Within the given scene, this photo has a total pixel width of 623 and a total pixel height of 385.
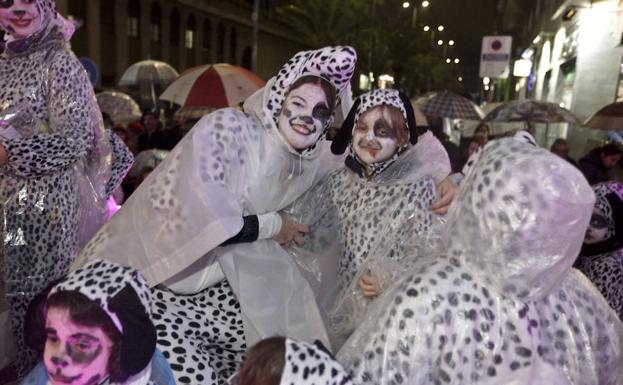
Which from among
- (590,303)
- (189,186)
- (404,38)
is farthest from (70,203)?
(404,38)

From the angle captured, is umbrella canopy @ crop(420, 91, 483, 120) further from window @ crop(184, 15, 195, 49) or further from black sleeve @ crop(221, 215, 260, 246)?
window @ crop(184, 15, 195, 49)

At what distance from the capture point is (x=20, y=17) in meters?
2.61

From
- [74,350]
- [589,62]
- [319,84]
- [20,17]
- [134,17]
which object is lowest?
[74,350]

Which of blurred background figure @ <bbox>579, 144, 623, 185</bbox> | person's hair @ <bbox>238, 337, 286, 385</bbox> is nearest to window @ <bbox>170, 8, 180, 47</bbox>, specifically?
blurred background figure @ <bbox>579, 144, 623, 185</bbox>

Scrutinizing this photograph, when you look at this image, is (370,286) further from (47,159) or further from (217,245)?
(47,159)

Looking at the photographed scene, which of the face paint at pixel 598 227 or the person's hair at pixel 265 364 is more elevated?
the person's hair at pixel 265 364

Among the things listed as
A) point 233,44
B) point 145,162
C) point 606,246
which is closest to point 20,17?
point 606,246

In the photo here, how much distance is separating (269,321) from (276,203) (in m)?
0.52

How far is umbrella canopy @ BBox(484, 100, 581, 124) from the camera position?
367 inches

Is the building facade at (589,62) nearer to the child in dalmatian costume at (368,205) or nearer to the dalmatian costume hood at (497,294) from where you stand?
the child in dalmatian costume at (368,205)

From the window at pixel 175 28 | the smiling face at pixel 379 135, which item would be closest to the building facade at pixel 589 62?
the smiling face at pixel 379 135

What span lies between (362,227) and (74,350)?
131 cm

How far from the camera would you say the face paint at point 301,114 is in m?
2.32

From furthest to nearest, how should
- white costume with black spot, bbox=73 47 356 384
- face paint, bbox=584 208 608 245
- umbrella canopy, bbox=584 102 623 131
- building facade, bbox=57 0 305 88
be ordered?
building facade, bbox=57 0 305 88 < umbrella canopy, bbox=584 102 623 131 < face paint, bbox=584 208 608 245 < white costume with black spot, bbox=73 47 356 384
